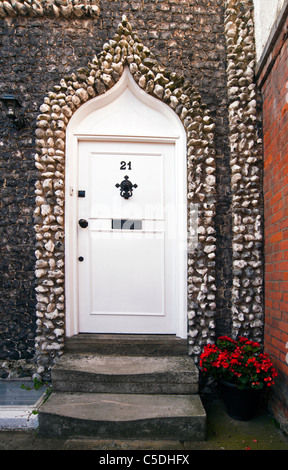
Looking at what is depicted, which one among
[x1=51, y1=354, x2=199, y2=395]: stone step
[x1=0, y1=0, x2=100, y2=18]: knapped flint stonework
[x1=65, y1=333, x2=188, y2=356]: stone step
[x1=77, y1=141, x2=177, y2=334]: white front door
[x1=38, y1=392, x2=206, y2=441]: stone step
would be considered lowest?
[x1=38, y1=392, x2=206, y2=441]: stone step

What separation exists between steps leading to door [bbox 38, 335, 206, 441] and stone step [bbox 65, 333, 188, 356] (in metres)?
0.01

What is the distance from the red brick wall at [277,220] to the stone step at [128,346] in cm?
91

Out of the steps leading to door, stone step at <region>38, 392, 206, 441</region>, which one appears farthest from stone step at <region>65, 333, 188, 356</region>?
stone step at <region>38, 392, 206, 441</region>

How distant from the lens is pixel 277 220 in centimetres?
260

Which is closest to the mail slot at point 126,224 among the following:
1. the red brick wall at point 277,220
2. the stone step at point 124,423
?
the red brick wall at point 277,220

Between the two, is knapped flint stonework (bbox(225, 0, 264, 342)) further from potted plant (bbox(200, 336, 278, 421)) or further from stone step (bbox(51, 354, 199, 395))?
stone step (bbox(51, 354, 199, 395))

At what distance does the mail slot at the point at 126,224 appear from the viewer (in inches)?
122

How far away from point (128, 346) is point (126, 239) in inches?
45.1

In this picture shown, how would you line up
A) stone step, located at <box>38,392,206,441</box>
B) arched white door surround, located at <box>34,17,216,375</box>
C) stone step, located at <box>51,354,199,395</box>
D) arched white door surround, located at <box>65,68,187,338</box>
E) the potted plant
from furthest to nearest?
1. arched white door surround, located at <box>65,68,187,338</box>
2. arched white door surround, located at <box>34,17,216,375</box>
3. stone step, located at <box>51,354,199,395</box>
4. the potted plant
5. stone step, located at <box>38,392,206,441</box>

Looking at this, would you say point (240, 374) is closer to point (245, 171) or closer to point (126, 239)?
point (126, 239)

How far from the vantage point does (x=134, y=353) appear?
2883mm

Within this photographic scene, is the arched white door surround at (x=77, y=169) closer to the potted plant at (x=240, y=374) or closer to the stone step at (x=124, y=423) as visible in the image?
the potted plant at (x=240, y=374)

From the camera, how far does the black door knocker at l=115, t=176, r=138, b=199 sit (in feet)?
10.1

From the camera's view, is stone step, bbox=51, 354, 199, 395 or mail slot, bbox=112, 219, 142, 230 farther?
mail slot, bbox=112, 219, 142, 230
